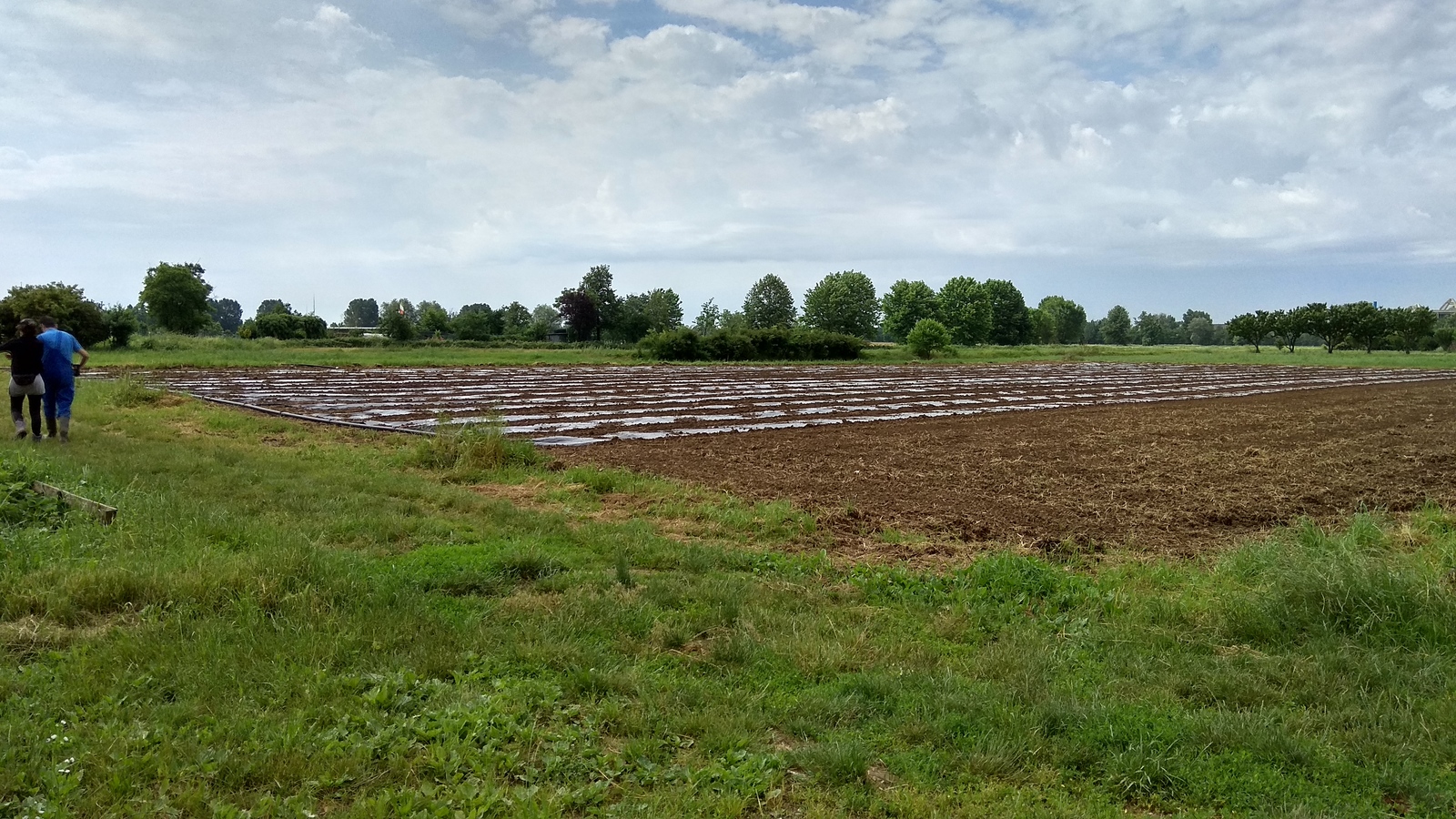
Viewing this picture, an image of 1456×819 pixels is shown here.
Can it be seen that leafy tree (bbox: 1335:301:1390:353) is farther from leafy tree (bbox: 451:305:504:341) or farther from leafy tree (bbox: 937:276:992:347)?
leafy tree (bbox: 451:305:504:341)

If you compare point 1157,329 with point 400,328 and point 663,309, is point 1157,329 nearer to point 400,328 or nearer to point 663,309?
point 663,309

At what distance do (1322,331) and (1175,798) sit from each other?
3727 inches

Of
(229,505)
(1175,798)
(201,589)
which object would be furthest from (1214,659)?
(229,505)

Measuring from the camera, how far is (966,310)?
101 m

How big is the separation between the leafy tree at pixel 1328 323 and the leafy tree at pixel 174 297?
101 meters

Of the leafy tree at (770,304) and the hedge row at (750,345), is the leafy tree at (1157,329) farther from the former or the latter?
the hedge row at (750,345)

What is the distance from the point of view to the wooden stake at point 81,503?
6.34m

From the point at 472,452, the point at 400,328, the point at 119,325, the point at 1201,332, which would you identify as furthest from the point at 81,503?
the point at 1201,332

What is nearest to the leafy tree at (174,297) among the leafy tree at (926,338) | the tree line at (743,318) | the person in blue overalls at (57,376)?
the tree line at (743,318)

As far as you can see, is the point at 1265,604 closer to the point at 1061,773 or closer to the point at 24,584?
the point at 1061,773

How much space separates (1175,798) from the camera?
11.0ft

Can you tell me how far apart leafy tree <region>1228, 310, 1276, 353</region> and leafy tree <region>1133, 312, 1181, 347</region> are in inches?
2371

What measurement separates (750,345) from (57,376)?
39.5m

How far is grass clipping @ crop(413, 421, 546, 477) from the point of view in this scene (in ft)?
32.8
